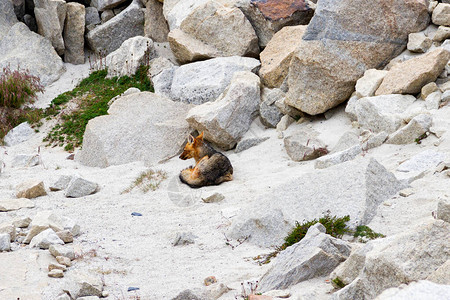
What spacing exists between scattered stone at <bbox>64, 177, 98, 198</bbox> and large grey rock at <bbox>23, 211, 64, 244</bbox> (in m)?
2.15

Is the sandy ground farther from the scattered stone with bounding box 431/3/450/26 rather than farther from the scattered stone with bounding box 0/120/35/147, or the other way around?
the scattered stone with bounding box 431/3/450/26

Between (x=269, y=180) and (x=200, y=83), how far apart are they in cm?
430

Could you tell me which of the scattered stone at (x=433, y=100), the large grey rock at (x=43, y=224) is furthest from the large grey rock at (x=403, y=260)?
the scattered stone at (x=433, y=100)

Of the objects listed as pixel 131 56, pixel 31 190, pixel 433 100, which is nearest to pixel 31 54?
pixel 131 56

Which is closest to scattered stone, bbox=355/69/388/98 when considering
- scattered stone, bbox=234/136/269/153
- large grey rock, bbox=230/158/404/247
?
scattered stone, bbox=234/136/269/153

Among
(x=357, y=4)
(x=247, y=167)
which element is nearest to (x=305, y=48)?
(x=357, y=4)

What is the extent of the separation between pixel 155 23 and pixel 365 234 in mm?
11735

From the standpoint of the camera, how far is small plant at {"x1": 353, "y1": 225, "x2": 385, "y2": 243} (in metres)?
5.76

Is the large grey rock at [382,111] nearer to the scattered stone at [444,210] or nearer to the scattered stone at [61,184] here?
the scattered stone at [444,210]

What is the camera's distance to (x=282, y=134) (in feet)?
36.8

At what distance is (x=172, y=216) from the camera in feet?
27.1

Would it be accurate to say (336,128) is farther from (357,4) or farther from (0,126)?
(0,126)

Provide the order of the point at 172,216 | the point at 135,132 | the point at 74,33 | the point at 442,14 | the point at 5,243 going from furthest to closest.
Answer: the point at 74,33 < the point at 135,132 < the point at 442,14 < the point at 172,216 < the point at 5,243

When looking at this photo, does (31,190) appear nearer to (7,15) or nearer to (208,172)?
(208,172)
